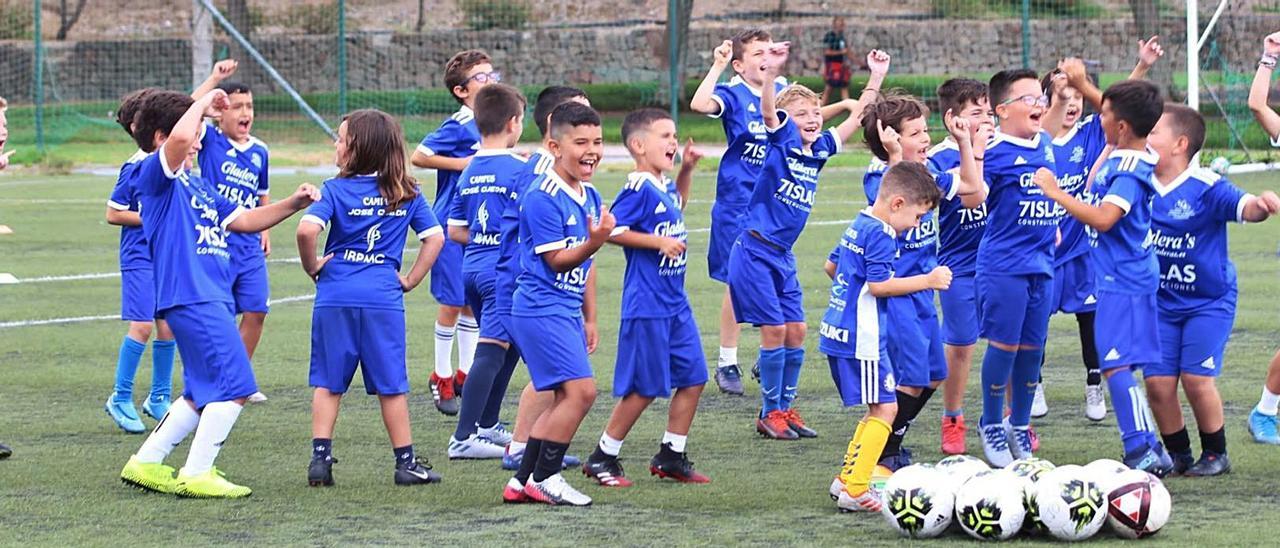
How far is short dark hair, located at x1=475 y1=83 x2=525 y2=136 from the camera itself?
847 centimetres

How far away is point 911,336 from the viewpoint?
7508 millimetres

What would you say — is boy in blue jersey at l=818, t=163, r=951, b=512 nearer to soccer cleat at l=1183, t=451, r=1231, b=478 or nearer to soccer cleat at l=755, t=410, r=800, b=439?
soccer cleat at l=1183, t=451, r=1231, b=478

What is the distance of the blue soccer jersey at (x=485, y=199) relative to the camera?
8578mm

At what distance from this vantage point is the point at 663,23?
3316 cm

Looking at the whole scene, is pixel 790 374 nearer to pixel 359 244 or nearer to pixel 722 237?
pixel 722 237

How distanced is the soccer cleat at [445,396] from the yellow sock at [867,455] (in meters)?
3.14

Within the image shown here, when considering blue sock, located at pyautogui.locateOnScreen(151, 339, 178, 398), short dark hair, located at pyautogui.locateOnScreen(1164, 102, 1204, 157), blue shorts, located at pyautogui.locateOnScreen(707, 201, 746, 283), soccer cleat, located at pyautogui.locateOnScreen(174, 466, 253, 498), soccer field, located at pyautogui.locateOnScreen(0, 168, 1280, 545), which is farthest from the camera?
blue shorts, located at pyautogui.locateOnScreen(707, 201, 746, 283)

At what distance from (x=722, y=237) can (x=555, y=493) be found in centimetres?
386

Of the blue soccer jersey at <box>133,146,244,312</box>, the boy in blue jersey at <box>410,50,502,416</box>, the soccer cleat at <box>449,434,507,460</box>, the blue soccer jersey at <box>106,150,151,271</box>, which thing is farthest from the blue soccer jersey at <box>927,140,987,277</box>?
the blue soccer jersey at <box>106,150,151,271</box>

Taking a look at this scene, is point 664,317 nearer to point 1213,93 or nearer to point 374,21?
point 1213,93

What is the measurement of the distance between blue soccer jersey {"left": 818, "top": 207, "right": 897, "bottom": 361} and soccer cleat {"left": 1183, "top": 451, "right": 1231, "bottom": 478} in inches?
59.0

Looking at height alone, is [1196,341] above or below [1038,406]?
above

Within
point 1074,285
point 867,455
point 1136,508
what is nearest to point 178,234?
point 867,455

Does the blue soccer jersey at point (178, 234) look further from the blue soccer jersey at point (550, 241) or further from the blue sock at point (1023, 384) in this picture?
the blue sock at point (1023, 384)
